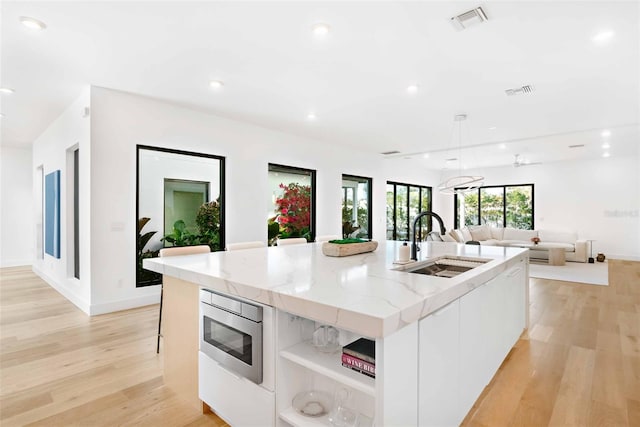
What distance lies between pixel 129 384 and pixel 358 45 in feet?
10.4

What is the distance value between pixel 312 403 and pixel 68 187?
198 inches

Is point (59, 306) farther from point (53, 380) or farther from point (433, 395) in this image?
point (433, 395)

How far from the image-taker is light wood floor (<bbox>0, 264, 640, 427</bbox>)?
1953mm

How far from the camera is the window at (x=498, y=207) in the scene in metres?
9.91

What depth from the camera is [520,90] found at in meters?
3.80

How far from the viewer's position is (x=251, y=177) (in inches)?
213

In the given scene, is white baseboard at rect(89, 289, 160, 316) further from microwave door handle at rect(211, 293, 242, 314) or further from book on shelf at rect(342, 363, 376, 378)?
book on shelf at rect(342, 363, 376, 378)

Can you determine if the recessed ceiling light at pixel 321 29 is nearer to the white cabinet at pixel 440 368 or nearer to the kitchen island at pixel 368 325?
the kitchen island at pixel 368 325

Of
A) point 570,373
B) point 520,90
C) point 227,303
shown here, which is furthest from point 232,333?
point 520,90

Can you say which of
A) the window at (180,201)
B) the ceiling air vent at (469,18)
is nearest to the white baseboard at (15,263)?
the window at (180,201)

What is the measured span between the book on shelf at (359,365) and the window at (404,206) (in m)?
7.65

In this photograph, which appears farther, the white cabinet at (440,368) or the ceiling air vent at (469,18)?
the ceiling air vent at (469,18)

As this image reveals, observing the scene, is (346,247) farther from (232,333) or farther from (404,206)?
(404,206)

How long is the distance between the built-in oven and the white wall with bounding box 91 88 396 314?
2.80 meters
